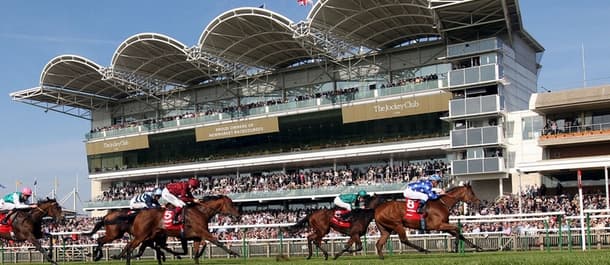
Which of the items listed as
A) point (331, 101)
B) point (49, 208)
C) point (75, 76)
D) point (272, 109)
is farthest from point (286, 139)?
point (49, 208)

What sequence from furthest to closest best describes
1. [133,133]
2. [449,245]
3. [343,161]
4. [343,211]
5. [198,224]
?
[133,133]
[343,161]
[449,245]
[343,211]
[198,224]

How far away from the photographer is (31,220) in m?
18.4

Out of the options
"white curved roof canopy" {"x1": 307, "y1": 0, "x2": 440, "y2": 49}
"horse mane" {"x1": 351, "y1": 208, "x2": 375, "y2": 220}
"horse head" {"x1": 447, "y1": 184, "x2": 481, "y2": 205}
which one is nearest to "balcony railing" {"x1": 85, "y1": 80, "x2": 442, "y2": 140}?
"white curved roof canopy" {"x1": 307, "y1": 0, "x2": 440, "y2": 49}

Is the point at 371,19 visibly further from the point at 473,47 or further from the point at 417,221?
the point at 417,221

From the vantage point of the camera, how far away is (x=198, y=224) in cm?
1666

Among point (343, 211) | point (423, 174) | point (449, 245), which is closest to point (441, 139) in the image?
point (423, 174)

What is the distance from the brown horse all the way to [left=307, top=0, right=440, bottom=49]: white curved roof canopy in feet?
67.3

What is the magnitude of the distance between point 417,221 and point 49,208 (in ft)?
28.6

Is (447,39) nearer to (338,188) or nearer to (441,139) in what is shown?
(441,139)

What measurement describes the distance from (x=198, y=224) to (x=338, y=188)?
24.5m

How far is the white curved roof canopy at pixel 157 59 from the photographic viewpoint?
43531mm

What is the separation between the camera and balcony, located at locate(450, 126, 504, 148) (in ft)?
119

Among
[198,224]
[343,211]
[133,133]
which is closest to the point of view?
[198,224]

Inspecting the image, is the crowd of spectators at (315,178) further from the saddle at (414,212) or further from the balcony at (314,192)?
the saddle at (414,212)
